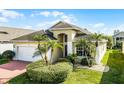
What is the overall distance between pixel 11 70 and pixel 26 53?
9.80 ft

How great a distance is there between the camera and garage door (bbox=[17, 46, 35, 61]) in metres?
17.7

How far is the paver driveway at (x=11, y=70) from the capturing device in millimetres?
13841

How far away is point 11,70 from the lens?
51.4ft

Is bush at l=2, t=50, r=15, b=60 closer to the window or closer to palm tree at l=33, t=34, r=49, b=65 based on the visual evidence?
palm tree at l=33, t=34, r=49, b=65

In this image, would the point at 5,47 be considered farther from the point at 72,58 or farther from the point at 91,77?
the point at 91,77

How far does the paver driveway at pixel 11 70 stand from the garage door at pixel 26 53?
635 mm

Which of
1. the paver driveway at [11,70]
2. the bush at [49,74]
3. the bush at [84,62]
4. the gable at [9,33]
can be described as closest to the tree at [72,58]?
the bush at [84,62]

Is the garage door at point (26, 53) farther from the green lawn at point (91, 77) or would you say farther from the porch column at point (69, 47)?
the green lawn at point (91, 77)

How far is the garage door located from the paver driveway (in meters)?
0.63

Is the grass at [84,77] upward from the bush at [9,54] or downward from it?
downward

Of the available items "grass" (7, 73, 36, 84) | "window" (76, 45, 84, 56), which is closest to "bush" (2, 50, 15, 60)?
"grass" (7, 73, 36, 84)

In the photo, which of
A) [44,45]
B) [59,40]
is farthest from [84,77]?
[59,40]
